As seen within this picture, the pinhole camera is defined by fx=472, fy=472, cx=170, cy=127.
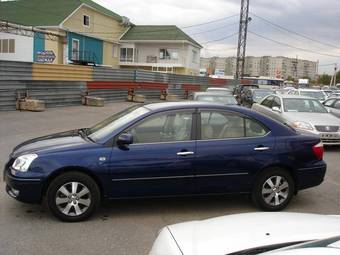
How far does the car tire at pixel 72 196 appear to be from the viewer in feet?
18.7

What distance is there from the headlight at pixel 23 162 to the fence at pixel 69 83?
44.5 ft

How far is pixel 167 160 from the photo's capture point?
5969 mm

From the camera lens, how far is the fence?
19047 millimetres

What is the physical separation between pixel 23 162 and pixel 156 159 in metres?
1.62

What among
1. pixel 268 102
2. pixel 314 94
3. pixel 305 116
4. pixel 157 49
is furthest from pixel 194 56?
pixel 305 116

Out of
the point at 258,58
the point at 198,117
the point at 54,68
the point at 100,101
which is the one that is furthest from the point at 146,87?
the point at 258,58

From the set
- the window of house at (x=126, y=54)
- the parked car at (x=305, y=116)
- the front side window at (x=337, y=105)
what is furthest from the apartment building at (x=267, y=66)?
the parked car at (x=305, y=116)

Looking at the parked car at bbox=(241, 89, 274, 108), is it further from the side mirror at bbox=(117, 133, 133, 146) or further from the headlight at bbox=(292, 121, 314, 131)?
the side mirror at bbox=(117, 133, 133, 146)

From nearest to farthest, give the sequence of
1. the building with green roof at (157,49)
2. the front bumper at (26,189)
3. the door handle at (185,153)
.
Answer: the front bumper at (26,189), the door handle at (185,153), the building with green roof at (157,49)

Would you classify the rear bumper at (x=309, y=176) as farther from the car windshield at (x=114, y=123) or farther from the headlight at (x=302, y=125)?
the headlight at (x=302, y=125)

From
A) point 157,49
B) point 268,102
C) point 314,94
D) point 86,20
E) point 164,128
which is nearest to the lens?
point 164,128

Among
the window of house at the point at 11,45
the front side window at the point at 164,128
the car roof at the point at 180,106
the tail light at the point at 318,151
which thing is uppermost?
the window of house at the point at 11,45

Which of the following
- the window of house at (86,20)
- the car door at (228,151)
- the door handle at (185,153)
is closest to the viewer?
the door handle at (185,153)

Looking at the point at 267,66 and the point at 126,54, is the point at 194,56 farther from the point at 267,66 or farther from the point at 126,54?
the point at 267,66
